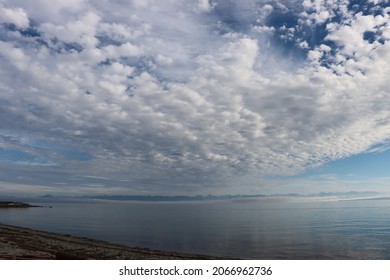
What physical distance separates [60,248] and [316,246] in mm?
41854

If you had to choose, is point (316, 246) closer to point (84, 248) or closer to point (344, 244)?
point (344, 244)

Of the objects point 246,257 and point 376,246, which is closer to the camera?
point 246,257

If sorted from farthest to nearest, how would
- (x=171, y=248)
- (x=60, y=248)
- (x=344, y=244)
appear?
(x=344, y=244) < (x=171, y=248) < (x=60, y=248)

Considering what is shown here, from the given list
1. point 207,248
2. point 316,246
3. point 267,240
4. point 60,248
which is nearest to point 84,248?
point 60,248

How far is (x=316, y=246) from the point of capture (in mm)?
53438
